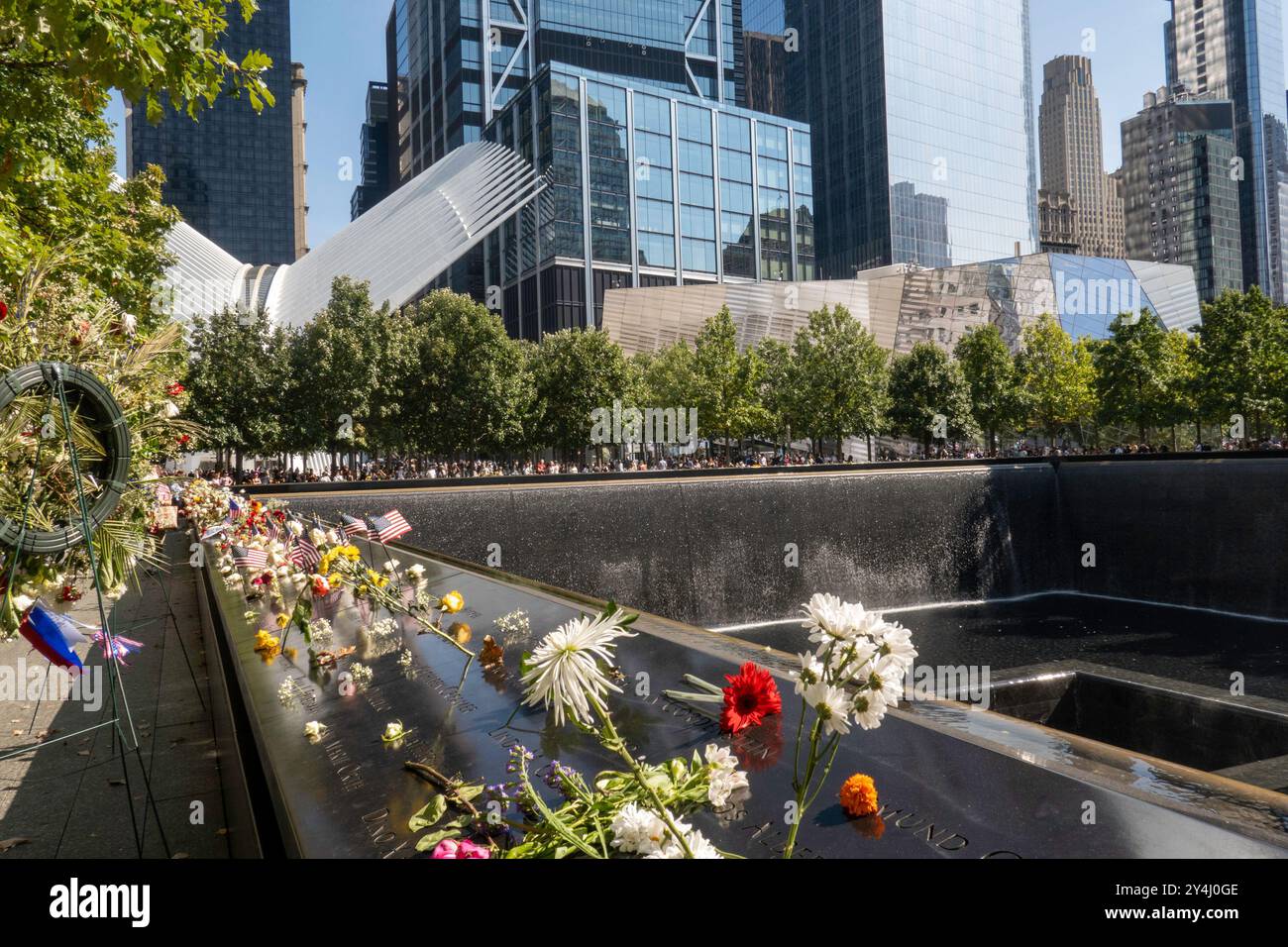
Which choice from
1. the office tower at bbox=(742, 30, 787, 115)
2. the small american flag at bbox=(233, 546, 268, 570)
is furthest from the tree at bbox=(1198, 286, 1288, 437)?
the office tower at bbox=(742, 30, 787, 115)

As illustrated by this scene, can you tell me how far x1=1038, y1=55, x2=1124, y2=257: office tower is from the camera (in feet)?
620

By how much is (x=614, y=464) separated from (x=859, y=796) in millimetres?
43785

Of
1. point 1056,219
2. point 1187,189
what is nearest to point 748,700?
point 1187,189

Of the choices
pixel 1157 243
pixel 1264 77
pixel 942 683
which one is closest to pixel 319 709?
pixel 942 683

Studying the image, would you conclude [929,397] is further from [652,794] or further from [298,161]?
[298,161]

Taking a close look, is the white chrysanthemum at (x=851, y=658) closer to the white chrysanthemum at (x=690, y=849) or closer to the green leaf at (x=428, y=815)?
the white chrysanthemum at (x=690, y=849)

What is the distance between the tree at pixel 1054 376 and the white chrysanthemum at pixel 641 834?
46715 mm

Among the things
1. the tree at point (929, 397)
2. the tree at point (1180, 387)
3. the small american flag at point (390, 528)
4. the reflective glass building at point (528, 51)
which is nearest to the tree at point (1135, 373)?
the tree at point (1180, 387)

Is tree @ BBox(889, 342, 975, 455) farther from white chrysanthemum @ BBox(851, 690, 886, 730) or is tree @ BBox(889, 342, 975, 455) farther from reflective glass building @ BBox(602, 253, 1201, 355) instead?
white chrysanthemum @ BBox(851, 690, 886, 730)

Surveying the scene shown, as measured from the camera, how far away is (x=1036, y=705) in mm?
9242

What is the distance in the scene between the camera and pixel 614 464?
45844mm
